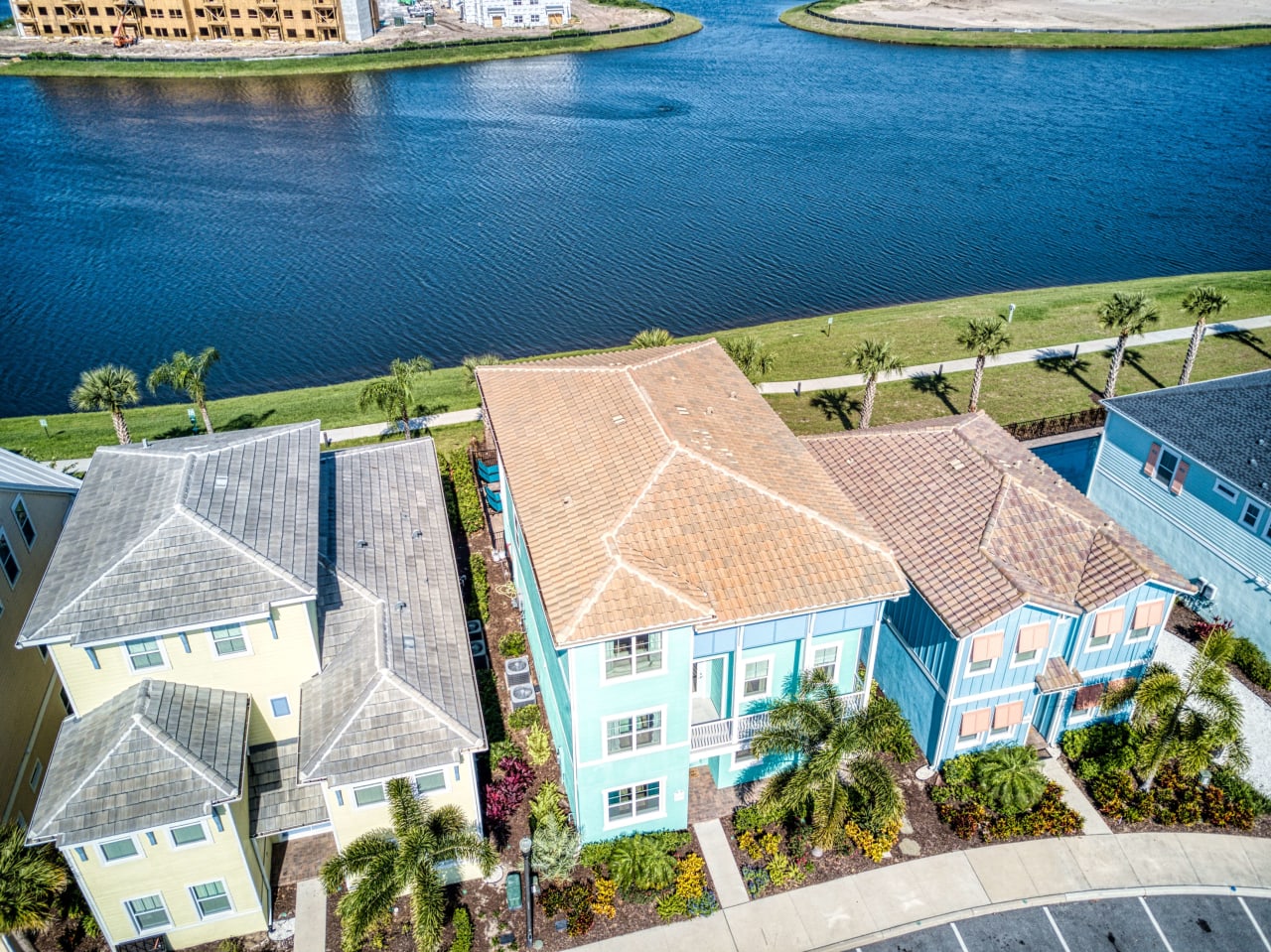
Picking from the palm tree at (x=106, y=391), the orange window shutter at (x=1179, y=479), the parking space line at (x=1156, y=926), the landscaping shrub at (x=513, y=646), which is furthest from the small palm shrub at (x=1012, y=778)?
the palm tree at (x=106, y=391)

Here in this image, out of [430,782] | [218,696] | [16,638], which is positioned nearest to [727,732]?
[430,782]

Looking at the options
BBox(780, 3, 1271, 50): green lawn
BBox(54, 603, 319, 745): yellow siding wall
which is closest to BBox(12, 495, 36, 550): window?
BBox(54, 603, 319, 745): yellow siding wall

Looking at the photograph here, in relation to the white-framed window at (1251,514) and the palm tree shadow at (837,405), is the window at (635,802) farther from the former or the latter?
the palm tree shadow at (837,405)

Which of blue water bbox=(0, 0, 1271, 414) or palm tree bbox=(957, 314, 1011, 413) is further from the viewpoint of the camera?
blue water bbox=(0, 0, 1271, 414)

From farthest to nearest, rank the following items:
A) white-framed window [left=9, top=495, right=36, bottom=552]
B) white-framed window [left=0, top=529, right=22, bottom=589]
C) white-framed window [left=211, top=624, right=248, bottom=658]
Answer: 1. white-framed window [left=9, top=495, right=36, bottom=552]
2. white-framed window [left=0, top=529, right=22, bottom=589]
3. white-framed window [left=211, top=624, right=248, bottom=658]

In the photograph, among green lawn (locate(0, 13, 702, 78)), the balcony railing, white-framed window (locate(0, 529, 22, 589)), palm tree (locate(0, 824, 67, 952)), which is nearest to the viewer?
palm tree (locate(0, 824, 67, 952))

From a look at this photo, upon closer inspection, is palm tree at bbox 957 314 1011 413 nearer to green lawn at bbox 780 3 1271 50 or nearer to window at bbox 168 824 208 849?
window at bbox 168 824 208 849

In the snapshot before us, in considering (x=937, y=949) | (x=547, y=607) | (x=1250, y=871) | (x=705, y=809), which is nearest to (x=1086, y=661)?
(x=1250, y=871)
